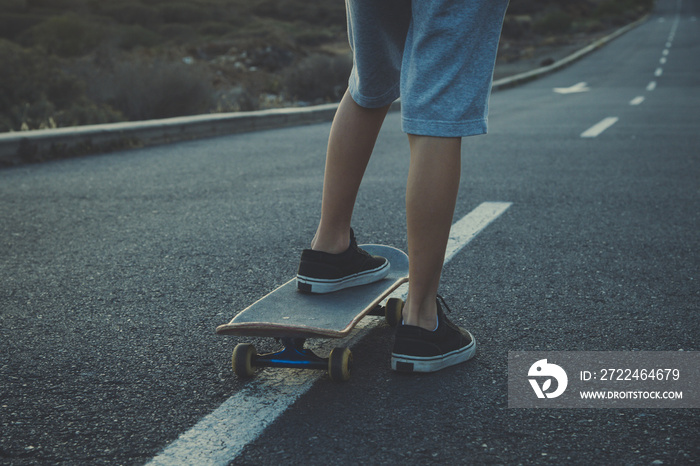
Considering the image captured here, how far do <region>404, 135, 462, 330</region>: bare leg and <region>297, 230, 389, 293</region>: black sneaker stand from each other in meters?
0.32

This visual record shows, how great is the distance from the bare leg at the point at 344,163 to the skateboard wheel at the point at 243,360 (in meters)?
0.45

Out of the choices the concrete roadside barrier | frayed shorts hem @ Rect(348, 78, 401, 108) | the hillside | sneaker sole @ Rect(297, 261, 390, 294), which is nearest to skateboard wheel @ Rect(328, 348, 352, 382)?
sneaker sole @ Rect(297, 261, 390, 294)

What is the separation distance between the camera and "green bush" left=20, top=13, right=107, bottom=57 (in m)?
28.2

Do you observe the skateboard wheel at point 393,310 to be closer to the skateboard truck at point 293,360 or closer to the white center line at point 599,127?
the skateboard truck at point 293,360

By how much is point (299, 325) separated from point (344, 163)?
0.56 m

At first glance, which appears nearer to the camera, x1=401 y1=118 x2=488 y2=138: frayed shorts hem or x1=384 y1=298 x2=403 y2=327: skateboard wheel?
x1=401 y1=118 x2=488 y2=138: frayed shorts hem

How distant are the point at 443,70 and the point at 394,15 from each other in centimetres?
34

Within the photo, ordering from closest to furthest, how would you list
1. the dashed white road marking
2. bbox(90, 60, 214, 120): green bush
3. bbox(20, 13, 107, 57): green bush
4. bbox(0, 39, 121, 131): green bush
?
bbox(0, 39, 121, 131): green bush < bbox(90, 60, 214, 120): green bush < the dashed white road marking < bbox(20, 13, 107, 57): green bush

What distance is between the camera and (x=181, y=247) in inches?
137

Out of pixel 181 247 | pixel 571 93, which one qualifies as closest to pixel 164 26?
pixel 571 93

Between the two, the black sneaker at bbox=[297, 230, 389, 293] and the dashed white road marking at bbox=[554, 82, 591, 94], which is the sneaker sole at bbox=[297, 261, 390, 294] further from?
the dashed white road marking at bbox=[554, 82, 591, 94]

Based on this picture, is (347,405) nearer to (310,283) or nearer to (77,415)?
(310,283)

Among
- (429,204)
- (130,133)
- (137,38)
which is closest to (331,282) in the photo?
(429,204)

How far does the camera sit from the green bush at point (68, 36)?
92.6ft
